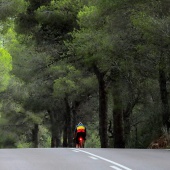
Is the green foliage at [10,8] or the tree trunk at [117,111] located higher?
the green foliage at [10,8]

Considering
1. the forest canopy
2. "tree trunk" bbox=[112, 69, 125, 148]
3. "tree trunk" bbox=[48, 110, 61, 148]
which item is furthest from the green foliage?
"tree trunk" bbox=[48, 110, 61, 148]

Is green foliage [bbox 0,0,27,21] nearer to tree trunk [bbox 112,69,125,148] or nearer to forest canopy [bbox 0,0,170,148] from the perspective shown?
forest canopy [bbox 0,0,170,148]

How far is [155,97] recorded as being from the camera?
Result: 1014 inches

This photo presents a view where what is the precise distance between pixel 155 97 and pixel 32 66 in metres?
8.01

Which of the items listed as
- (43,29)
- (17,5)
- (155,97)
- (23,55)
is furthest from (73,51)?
(23,55)

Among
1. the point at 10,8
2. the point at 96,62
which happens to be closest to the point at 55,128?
the point at 96,62

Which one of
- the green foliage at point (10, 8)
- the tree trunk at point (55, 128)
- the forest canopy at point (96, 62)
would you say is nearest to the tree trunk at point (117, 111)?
the forest canopy at point (96, 62)

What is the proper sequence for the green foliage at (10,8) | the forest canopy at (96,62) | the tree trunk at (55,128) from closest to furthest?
the forest canopy at (96,62)
the green foliage at (10,8)
the tree trunk at (55,128)

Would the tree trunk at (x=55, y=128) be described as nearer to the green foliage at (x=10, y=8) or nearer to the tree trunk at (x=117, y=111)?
the tree trunk at (x=117, y=111)

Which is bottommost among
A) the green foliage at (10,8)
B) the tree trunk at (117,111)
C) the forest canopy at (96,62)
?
the tree trunk at (117,111)

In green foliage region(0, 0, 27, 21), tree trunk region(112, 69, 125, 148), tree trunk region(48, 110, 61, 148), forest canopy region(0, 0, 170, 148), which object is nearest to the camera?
forest canopy region(0, 0, 170, 148)

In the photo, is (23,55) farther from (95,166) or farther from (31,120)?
Answer: (95,166)

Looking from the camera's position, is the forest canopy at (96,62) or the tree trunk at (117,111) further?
the tree trunk at (117,111)

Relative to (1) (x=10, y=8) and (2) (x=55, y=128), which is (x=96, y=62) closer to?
(1) (x=10, y=8)
